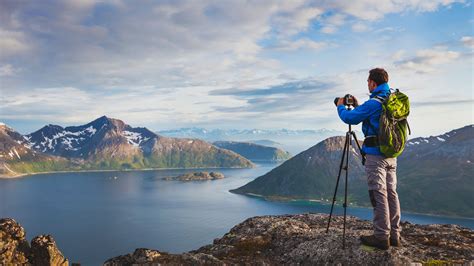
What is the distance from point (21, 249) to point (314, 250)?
17744mm

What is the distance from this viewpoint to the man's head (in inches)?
470

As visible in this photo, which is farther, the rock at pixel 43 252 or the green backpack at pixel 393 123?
the rock at pixel 43 252

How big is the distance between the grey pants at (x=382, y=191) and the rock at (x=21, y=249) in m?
18.1

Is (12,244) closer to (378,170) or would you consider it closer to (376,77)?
(378,170)

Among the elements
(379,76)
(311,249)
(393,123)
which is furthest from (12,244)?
(379,76)

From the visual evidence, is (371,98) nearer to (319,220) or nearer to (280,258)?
(280,258)

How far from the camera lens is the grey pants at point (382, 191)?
11368 millimetres

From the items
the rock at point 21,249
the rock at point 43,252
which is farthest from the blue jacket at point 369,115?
the rock at point 43,252

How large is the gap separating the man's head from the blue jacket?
174mm

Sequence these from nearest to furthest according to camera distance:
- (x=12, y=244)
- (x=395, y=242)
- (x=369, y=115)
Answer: (x=369, y=115) < (x=395, y=242) < (x=12, y=244)

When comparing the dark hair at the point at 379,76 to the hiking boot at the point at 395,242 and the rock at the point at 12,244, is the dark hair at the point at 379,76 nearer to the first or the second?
the hiking boot at the point at 395,242

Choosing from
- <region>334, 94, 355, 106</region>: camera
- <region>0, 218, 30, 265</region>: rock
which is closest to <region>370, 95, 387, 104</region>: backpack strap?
<region>334, 94, 355, 106</region>: camera

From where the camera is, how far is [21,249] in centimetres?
2102

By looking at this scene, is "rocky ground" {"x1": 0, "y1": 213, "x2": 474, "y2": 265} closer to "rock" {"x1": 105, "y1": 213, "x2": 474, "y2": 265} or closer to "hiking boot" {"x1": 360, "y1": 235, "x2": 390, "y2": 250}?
"rock" {"x1": 105, "y1": 213, "x2": 474, "y2": 265}
